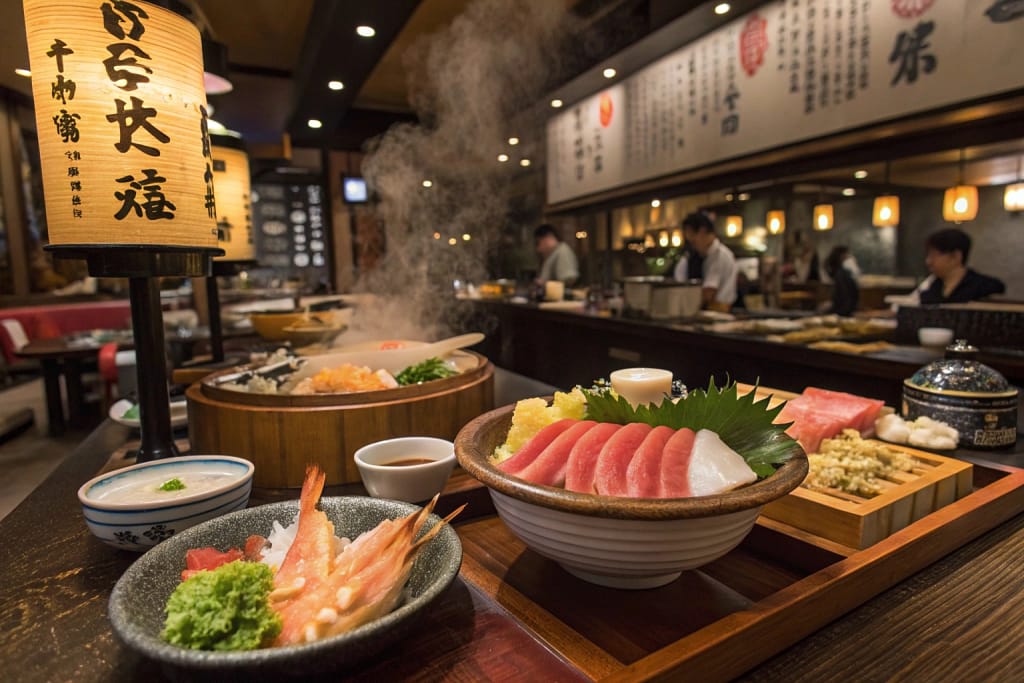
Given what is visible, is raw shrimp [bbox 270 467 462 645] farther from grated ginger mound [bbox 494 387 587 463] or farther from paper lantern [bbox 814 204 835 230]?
paper lantern [bbox 814 204 835 230]

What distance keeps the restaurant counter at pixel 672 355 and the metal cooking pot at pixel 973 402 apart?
108cm

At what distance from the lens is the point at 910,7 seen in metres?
3.69

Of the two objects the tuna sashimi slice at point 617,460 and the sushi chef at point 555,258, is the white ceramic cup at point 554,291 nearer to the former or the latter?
the sushi chef at point 555,258

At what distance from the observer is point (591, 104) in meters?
7.29

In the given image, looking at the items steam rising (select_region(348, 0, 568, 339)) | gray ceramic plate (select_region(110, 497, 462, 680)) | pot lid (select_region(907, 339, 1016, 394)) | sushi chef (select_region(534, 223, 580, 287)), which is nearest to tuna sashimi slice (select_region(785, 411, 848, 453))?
pot lid (select_region(907, 339, 1016, 394))

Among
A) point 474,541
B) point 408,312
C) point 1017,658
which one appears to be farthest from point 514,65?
point 1017,658

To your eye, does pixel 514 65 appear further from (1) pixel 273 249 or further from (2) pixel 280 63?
(1) pixel 273 249

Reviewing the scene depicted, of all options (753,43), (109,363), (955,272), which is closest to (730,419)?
(955,272)

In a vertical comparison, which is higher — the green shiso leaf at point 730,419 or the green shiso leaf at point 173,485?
the green shiso leaf at point 730,419

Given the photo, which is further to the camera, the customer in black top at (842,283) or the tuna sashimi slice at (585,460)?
the customer in black top at (842,283)

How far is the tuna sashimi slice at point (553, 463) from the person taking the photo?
104 cm

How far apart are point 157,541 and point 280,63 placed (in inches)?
360

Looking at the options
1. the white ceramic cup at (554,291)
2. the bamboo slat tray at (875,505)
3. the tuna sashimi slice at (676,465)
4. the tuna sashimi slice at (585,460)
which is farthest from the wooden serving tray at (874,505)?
the white ceramic cup at (554,291)

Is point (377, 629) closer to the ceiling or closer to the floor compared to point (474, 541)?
closer to the ceiling
